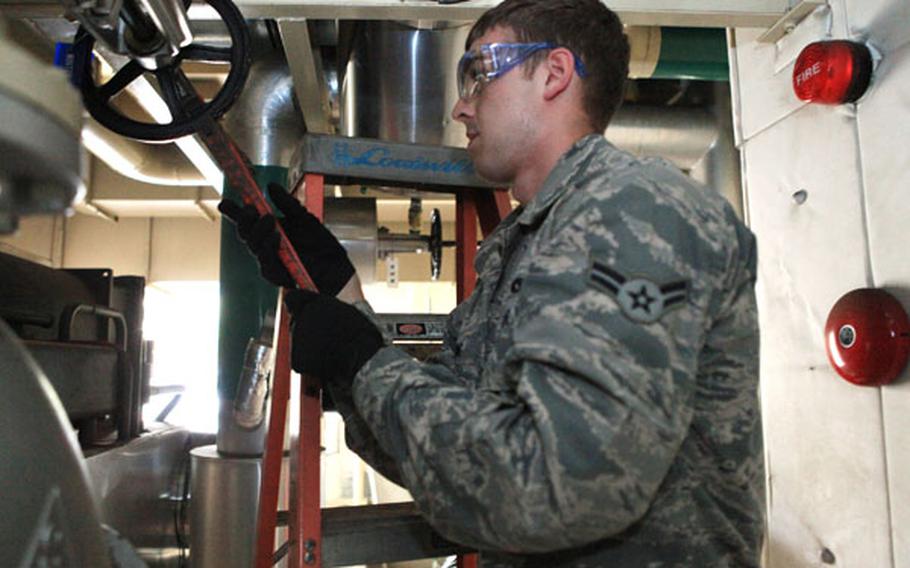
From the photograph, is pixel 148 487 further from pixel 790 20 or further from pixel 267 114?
pixel 790 20

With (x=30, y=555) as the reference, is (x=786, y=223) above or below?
above

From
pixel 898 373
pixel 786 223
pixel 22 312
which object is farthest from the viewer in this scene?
pixel 22 312

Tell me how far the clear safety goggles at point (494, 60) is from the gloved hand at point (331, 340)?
339 millimetres

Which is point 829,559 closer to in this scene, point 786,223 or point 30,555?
point 786,223

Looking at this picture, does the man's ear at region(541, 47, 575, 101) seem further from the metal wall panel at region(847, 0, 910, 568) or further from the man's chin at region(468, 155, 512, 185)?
the metal wall panel at region(847, 0, 910, 568)

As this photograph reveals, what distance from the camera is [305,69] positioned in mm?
1271

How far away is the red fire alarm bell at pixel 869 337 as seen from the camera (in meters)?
0.84

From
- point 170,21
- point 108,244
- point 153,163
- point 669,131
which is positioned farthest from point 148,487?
point 108,244

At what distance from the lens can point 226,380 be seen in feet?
5.27

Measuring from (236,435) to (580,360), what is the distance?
4.33 ft

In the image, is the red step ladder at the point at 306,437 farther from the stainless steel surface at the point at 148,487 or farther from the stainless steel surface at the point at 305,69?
the stainless steel surface at the point at 148,487

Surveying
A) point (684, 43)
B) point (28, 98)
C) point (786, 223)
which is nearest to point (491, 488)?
point (28, 98)

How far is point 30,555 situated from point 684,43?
1583 millimetres

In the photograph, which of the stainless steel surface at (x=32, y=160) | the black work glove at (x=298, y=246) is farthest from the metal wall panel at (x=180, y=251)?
the stainless steel surface at (x=32, y=160)
